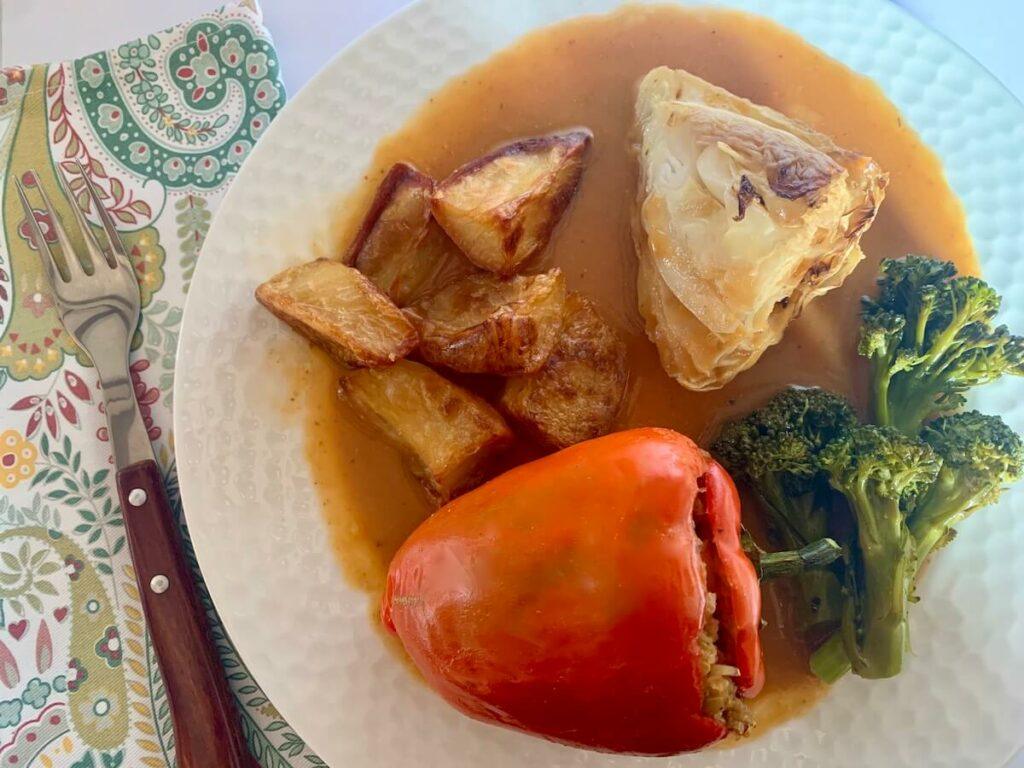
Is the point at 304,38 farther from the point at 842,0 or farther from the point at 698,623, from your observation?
the point at 698,623

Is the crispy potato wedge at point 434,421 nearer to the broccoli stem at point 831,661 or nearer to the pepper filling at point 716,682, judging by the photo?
the pepper filling at point 716,682

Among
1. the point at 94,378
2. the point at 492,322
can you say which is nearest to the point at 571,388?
the point at 492,322

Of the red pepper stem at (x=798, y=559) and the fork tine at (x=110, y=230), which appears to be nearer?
the red pepper stem at (x=798, y=559)

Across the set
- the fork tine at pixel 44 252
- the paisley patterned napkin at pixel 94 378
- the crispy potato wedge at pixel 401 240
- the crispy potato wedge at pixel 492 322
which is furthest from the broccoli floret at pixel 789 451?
the fork tine at pixel 44 252

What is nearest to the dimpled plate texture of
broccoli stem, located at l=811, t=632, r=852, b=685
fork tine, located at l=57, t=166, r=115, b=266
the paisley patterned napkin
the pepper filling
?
broccoli stem, located at l=811, t=632, r=852, b=685

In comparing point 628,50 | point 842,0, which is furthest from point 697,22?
point 842,0

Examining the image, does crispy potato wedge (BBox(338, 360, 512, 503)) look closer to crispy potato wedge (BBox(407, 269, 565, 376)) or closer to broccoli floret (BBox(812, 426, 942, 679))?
crispy potato wedge (BBox(407, 269, 565, 376))
